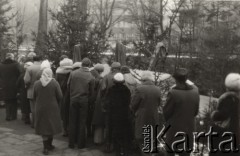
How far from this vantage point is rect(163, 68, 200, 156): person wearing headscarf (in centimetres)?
689

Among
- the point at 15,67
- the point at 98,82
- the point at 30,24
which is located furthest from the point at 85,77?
the point at 30,24

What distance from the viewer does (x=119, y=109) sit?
27.2 feet

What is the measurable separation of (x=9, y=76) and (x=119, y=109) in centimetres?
491

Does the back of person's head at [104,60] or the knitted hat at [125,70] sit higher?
the back of person's head at [104,60]

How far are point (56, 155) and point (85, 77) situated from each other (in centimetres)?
189

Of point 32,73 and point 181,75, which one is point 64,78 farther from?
point 181,75

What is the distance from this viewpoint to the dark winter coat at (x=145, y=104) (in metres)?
7.84

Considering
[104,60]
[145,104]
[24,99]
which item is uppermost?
[104,60]

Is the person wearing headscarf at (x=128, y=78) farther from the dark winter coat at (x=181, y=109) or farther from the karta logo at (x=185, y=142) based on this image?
the dark winter coat at (x=181, y=109)

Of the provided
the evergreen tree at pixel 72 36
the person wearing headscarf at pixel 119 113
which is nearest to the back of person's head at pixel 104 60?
the evergreen tree at pixel 72 36

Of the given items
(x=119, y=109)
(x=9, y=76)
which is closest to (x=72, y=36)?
(x=9, y=76)

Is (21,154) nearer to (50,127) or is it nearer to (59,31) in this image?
(50,127)

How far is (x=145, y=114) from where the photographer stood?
25.9ft

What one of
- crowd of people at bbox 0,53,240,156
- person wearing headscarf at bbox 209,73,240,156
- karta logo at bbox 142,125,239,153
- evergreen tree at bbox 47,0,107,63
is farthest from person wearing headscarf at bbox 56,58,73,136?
person wearing headscarf at bbox 209,73,240,156
